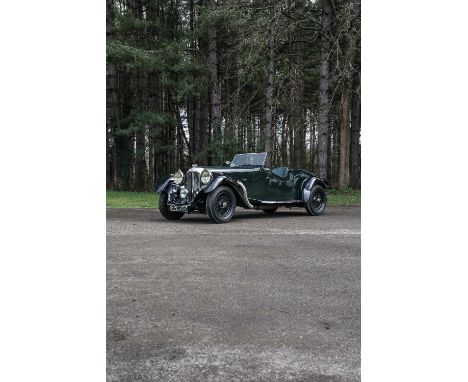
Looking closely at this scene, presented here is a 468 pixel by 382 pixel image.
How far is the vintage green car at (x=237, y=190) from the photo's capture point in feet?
25.2

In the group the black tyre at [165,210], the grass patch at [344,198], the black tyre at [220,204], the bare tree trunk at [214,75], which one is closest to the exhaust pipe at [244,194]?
the black tyre at [220,204]

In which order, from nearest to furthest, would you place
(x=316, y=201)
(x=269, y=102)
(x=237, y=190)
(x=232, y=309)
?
(x=232, y=309) < (x=237, y=190) < (x=316, y=201) < (x=269, y=102)

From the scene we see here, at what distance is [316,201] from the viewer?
9.16 meters

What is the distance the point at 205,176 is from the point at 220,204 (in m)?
0.51

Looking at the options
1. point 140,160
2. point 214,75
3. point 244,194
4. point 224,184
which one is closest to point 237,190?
point 244,194

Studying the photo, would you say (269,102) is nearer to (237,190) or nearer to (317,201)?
(317,201)

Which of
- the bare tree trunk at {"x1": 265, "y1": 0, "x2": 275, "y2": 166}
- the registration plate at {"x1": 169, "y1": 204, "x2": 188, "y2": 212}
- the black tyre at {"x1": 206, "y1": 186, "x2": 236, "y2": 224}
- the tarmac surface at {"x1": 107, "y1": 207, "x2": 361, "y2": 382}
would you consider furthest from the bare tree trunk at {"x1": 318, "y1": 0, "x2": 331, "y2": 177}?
the tarmac surface at {"x1": 107, "y1": 207, "x2": 361, "y2": 382}

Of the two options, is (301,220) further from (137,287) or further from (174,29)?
(174,29)

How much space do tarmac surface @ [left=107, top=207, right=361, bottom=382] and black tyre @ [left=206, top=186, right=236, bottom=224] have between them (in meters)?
1.84

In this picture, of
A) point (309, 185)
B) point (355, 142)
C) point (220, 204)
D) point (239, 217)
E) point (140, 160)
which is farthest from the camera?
point (140, 160)

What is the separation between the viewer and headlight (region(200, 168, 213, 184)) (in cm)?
774

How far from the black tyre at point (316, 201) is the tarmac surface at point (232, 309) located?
131 inches

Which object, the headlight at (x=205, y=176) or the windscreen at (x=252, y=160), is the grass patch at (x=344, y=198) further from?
the headlight at (x=205, y=176)

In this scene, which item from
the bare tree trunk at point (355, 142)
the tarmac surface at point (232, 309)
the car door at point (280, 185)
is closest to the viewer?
the tarmac surface at point (232, 309)
